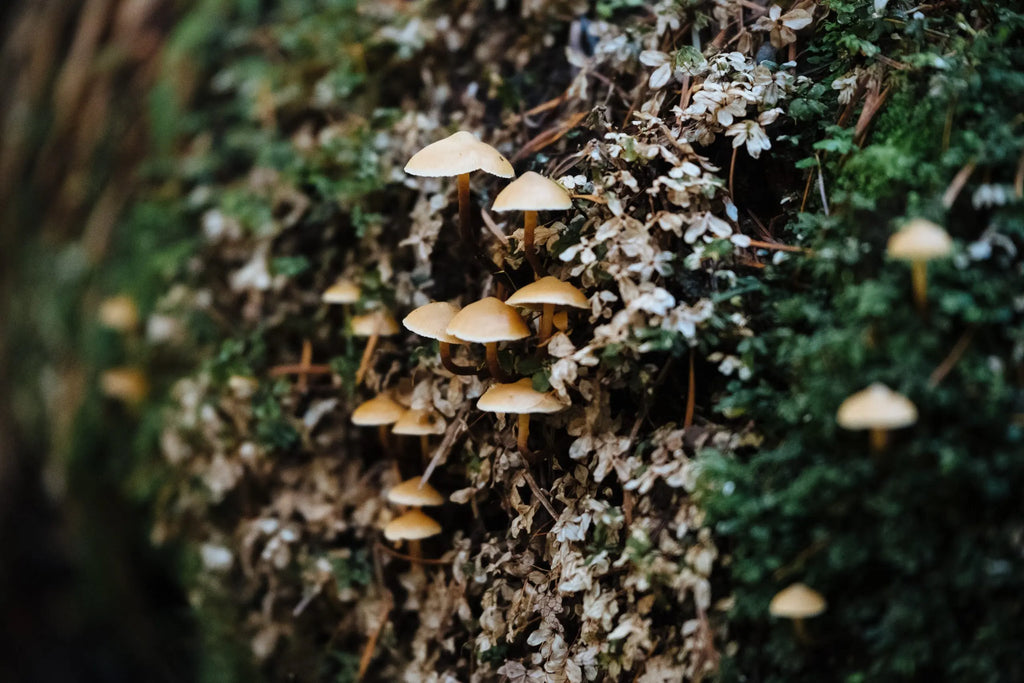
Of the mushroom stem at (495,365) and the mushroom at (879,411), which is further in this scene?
the mushroom stem at (495,365)

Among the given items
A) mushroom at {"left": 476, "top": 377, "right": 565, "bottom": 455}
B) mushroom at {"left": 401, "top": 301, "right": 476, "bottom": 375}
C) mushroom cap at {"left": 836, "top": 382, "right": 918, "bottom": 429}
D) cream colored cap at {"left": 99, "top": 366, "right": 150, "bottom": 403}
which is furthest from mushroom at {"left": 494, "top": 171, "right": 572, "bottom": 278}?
cream colored cap at {"left": 99, "top": 366, "right": 150, "bottom": 403}

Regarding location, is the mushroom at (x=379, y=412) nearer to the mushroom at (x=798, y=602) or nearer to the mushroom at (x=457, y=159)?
the mushroom at (x=457, y=159)

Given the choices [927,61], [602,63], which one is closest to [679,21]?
[602,63]

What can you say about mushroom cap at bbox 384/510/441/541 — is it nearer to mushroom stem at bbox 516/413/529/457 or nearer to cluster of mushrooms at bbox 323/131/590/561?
cluster of mushrooms at bbox 323/131/590/561

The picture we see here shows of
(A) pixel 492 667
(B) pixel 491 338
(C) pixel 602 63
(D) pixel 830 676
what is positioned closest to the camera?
(D) pixel 830 676

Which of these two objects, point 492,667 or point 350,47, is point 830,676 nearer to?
point 492,667

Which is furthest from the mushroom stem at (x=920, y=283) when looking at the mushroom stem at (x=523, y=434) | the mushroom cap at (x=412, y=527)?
the mushroom cap at (x=412, y=527)
